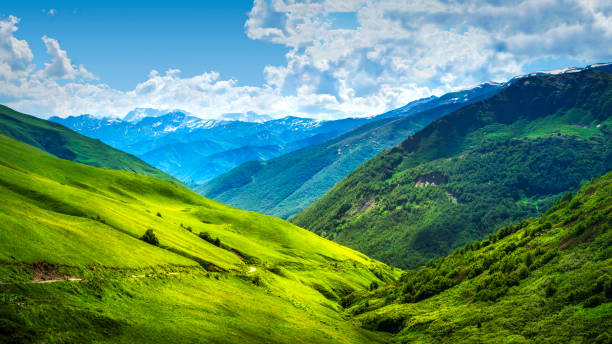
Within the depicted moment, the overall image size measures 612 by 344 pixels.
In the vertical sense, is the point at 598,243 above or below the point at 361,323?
above

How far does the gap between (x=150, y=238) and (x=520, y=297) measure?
3156 inches

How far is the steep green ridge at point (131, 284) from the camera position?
47094mm

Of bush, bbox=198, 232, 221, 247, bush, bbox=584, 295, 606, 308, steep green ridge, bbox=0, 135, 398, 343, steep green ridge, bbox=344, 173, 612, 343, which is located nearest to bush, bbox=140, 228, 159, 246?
steep green ridge, bbox=0, 135, 398, 343

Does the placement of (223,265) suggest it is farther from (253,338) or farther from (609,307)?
(609,307)

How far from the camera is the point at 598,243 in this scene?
85.4m

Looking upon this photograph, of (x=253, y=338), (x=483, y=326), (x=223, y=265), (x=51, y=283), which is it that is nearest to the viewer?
(x=51, y=283)

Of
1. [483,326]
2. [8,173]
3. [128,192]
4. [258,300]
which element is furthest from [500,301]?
[128,192]

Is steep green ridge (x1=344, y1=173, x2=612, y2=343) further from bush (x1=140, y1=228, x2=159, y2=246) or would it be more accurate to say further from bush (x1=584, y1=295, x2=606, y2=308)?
bush (x1=140, y1=228, x2=159, y2=246)

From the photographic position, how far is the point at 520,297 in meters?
81.3

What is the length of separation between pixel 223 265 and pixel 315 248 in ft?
304

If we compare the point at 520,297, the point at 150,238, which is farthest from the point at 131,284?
the point at 520,297

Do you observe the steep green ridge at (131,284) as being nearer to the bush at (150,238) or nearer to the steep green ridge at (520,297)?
the bush at (150,238)

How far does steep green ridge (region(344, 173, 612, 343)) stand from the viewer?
65250mm

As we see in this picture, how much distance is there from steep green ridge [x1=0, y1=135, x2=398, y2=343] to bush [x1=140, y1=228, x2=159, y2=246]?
256 centimetres
